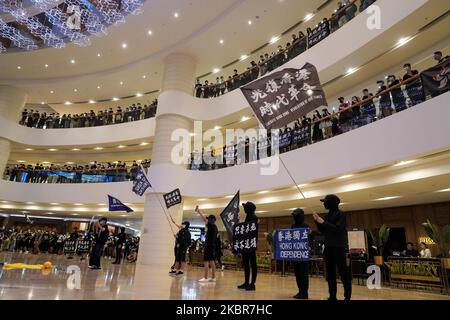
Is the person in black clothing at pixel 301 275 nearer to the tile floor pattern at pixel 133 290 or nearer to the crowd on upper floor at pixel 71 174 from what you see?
the tile floor pattern at pixel 133 290

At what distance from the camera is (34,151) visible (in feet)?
72.8

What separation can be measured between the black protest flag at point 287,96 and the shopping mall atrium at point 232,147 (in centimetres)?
3

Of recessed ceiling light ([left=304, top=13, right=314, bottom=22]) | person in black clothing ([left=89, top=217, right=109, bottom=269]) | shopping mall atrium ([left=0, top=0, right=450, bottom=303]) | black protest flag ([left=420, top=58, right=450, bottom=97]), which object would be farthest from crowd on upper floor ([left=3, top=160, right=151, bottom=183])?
black protest flag ([left=420, top=58, right=450, bottom=97])

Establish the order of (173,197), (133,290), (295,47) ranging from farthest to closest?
(295,47), (173,197), (133,290)

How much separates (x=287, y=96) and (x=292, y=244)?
275cm

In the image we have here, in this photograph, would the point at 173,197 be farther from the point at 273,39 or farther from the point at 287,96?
the point at 273,39

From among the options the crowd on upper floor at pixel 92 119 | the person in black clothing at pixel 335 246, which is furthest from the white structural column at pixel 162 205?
the person in black clothing at pixel 335 246

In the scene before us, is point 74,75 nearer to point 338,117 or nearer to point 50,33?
point 50,33

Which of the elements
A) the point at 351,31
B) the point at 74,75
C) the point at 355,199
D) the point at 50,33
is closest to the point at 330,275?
the point at 355,199

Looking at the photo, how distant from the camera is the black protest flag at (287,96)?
225 inches

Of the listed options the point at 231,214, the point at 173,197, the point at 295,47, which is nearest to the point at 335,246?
the point at 231,214

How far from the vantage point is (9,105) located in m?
20.4

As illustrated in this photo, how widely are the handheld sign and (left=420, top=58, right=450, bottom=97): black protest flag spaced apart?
14.9 feet

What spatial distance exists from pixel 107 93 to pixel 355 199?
709 inches
